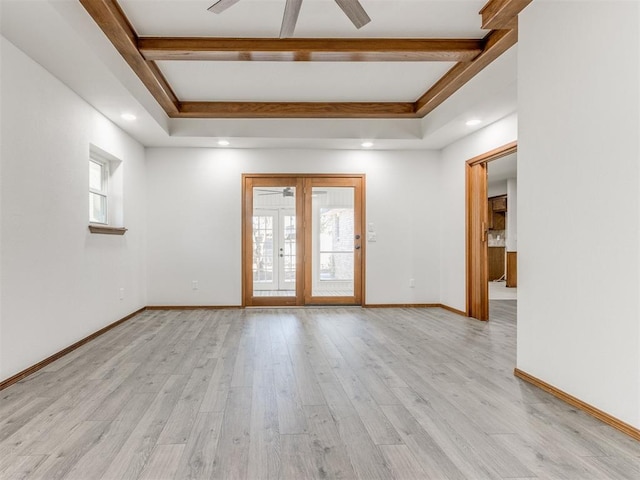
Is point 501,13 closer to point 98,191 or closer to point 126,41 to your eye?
point 126,41

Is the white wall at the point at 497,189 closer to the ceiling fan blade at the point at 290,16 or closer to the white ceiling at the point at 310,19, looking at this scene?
the white ceiling at the point at 310,19

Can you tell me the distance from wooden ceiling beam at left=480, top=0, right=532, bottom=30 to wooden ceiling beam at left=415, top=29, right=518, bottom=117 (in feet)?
0.39

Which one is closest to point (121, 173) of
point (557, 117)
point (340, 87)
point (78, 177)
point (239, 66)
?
point (78, 177)

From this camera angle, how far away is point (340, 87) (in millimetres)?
4211

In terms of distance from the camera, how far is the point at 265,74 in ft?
12.6

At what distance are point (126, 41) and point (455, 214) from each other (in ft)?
14.1

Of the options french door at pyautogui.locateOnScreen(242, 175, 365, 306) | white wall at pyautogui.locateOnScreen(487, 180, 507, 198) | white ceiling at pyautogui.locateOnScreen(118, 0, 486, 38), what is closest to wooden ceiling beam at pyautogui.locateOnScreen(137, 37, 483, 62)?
white ceiling at pyautogui.locateOnScreen(118, 0, 486, 38)

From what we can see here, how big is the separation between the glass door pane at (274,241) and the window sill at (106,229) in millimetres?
1775

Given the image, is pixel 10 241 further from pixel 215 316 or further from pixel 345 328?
pixel 345 328

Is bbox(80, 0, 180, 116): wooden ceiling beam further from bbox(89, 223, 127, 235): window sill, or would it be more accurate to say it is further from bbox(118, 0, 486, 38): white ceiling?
bbox(89, 223, 127, 235): window sill

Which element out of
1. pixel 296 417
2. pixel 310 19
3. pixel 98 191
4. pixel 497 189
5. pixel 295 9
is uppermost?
pixel 310 19

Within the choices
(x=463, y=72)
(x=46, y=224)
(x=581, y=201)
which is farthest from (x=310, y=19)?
(x=46, y=224)

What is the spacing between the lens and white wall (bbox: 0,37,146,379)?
2598 millimetres

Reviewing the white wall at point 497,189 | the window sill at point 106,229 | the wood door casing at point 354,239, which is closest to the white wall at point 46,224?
the window sill at point 106,229
